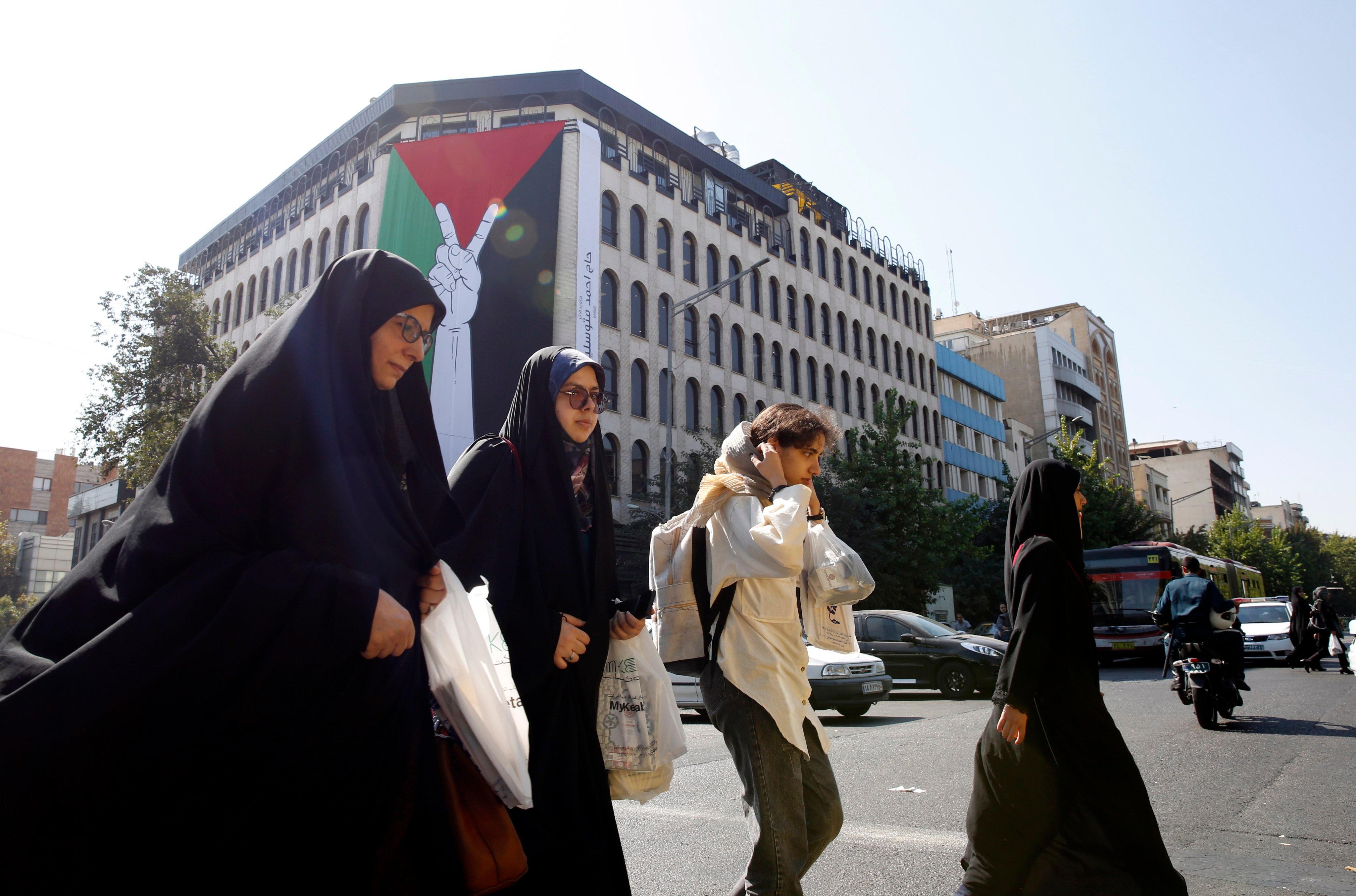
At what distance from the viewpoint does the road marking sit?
4.86 m

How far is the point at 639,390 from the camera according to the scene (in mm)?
33312

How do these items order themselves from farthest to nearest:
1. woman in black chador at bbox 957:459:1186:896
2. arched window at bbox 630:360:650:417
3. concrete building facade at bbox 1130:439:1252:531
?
concrete building facade at bbox 1130:439:1252:531, arched window at bbox 630:360:650:417, woman in black chador at bbox 957:459:1186:896

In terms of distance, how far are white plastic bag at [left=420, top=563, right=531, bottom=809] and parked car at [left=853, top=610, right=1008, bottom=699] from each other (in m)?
13.0

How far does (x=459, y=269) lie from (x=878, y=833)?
1099 inches

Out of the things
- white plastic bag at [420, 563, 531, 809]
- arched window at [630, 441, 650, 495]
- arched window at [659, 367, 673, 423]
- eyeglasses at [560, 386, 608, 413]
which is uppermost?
arched window at [659, 367, 673, 423]

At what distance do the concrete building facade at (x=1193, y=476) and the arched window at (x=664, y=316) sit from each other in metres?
86.4

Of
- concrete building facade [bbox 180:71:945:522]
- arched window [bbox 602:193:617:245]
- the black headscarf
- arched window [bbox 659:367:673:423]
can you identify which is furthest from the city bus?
the black headscarf

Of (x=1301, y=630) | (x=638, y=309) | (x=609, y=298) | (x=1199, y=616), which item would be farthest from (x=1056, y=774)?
(x=638, y=309)

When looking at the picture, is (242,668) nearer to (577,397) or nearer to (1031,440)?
(577,397)

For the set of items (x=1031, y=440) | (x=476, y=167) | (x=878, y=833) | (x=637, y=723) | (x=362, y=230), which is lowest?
(x=878, y=833)

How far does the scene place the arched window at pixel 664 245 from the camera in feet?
115

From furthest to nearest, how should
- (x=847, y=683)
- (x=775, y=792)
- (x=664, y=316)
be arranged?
(x=664, y=316), (x=847, y=683), (x=775, y=792)

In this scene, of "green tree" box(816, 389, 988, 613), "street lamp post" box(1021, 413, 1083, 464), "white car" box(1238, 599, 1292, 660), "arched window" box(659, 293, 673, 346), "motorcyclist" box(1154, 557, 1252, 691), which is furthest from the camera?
"street lamp post" box(1021, 413, 1083, 464)

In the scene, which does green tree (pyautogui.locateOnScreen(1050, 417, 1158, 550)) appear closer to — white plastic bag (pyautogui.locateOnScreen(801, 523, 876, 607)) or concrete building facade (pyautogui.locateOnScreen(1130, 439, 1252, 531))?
white plastic bag (pyautogui.locateOnScreen(801, 523, 876, 607))
